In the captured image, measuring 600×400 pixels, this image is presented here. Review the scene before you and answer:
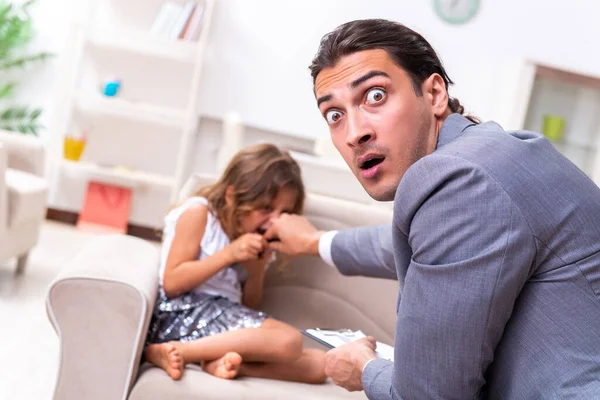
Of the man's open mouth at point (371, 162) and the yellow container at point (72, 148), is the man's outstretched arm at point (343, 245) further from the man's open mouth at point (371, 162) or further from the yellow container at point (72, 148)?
the yellow container at point (72, 148)

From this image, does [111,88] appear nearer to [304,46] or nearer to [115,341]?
[304,46]

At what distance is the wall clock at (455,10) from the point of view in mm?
5691

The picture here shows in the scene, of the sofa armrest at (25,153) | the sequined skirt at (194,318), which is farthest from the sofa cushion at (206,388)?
the sofa armrest at (25,153)

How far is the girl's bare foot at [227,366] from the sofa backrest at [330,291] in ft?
1.55

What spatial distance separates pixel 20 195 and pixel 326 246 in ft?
6.21

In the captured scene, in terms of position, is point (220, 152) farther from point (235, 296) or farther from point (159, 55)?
point (235, 296)

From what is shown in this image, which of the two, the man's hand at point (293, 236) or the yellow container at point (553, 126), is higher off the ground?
the yellow container at point (553, 126)

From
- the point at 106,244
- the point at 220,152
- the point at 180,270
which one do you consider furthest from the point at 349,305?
the point at 220,152

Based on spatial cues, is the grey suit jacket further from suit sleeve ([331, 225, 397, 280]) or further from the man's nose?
suit sleeve ([331, 225, 397, 280])

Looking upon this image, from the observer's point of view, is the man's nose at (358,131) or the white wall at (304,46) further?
the white wall at (304,46)

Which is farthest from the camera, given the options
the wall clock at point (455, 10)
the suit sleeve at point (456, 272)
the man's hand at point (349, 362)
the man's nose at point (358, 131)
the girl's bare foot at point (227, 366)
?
the wall clock at point (455, 10)

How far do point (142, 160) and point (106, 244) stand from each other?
3.86 metres

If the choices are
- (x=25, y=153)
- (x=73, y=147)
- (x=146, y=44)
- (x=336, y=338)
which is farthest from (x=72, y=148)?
(x=336, y=338)

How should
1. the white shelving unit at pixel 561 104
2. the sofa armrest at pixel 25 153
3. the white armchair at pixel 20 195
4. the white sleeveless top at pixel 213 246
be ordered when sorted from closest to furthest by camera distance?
the white sleeveless top at pixel 213 246 < the white armchair at pixel 20 195 < the sofa armrest at pixel 25 153 < the white shelving unit at pixel 561 104
